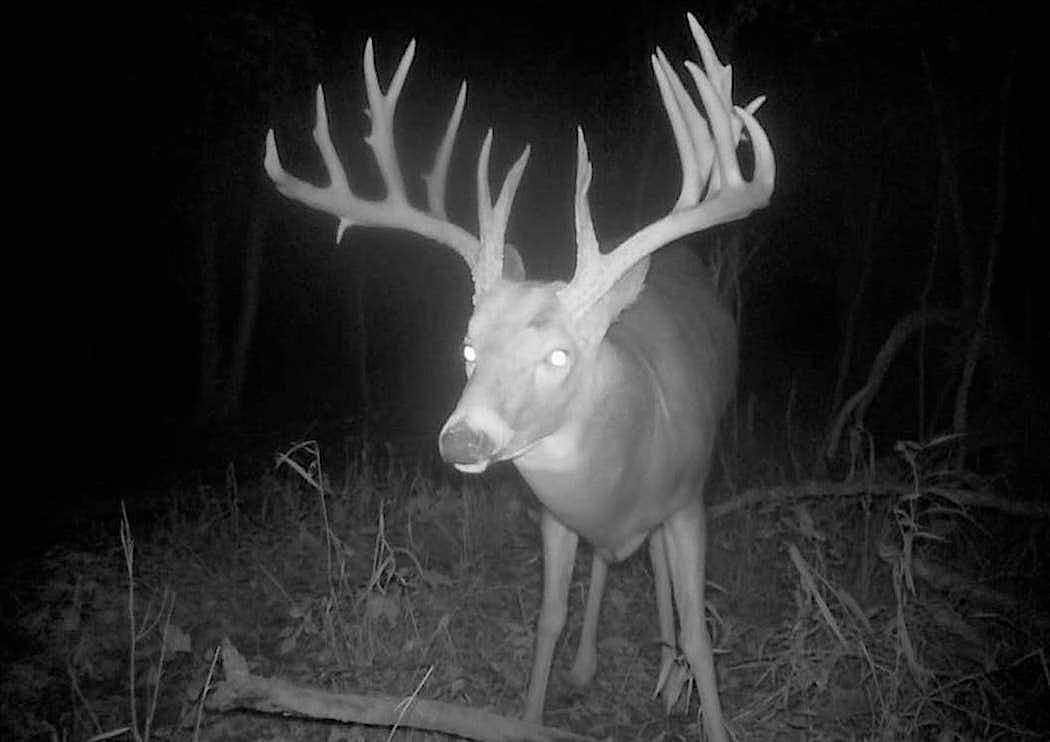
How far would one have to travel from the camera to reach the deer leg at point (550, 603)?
3.98 meters

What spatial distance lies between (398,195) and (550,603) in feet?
6.01

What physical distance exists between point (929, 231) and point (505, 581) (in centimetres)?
974

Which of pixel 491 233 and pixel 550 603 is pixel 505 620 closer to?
pixel 550 603

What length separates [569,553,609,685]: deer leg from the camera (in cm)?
435

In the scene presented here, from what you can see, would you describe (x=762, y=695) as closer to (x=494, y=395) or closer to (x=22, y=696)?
(x=494, y=395)

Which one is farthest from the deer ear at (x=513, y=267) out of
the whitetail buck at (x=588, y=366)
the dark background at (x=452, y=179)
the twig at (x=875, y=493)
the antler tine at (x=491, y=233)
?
the dark background at (x=452, y=179)

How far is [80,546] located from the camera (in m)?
5.65

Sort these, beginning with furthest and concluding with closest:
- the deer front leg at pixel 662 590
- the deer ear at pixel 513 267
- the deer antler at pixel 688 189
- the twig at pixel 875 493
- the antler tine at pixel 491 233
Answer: the deer front leg at pixel 662 590
the twig at pixel 875 493
the deer ear at pixel 513 267
the antler tine at pixel 491 233
the deer antler at pixel 688 189

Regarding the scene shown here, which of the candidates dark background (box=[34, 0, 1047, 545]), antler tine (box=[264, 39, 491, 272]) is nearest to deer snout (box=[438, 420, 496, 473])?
antler tine (box=[264, 39, 491, 272])

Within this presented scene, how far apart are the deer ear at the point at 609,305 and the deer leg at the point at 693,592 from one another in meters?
0.98

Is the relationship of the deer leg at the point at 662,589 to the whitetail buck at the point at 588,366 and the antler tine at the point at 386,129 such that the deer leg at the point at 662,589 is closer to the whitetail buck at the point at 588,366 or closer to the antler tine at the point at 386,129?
the whitetail buck at the point at 588,366

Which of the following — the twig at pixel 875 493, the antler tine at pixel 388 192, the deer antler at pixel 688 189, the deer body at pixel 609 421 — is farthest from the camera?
the twig at pixel 875 493

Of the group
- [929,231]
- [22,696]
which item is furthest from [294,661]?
[929,231]

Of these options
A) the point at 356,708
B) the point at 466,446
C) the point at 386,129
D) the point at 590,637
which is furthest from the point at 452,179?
the point at 356,708
